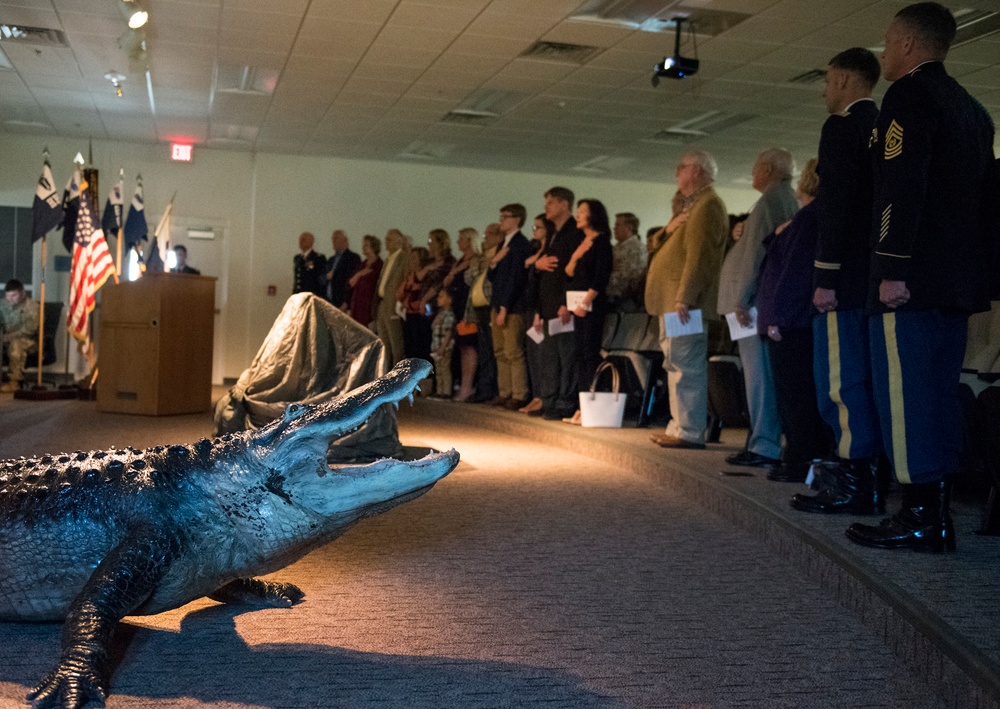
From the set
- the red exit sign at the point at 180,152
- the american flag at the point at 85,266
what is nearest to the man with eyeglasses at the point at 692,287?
the american flag at the point at 85,266

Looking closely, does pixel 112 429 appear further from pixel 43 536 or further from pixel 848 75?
pixel 848 75

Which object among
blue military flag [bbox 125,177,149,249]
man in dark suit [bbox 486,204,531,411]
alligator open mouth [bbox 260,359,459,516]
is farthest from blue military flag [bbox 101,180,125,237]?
alligator open mouth [bbox 260,359,459,516]

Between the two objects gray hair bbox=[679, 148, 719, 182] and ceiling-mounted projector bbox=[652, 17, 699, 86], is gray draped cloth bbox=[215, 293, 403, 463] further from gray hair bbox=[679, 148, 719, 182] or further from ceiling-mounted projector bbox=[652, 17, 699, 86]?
ceiling-mounted projector bbox=[652, 17, 699, 86]

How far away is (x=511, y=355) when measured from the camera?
817cm

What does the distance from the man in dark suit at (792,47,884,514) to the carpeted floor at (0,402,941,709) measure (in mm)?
418

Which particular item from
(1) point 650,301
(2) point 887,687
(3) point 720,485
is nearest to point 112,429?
(1) point 650,301

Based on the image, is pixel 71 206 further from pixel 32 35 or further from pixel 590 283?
pixel 590 283

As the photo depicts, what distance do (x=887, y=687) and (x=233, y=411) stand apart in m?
4.39

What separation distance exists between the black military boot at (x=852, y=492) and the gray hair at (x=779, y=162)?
1.95 m

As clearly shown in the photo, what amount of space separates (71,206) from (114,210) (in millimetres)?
922

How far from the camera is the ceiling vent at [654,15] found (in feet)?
23.9

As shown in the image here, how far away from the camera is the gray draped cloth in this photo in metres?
5.57

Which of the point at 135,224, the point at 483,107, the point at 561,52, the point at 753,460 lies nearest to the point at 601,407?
the point at 753,460

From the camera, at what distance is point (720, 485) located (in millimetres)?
4098
